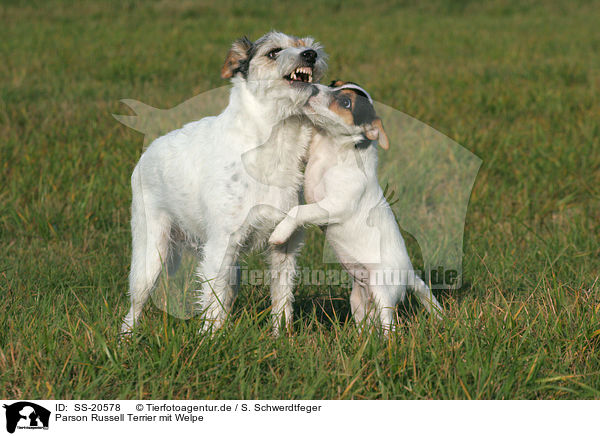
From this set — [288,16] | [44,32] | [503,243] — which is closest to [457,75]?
[503,243]

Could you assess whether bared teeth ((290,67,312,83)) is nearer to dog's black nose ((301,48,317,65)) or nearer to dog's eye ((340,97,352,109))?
dog's black nose ((301,48,317,65))

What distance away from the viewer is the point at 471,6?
2153 centimetres

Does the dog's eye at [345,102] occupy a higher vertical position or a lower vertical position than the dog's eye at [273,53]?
lower

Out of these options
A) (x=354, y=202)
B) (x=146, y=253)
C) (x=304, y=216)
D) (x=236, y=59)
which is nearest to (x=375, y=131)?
(x=354, y=202)

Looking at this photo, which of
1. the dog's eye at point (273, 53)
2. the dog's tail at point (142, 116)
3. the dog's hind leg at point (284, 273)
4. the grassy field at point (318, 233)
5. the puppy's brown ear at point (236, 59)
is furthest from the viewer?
the dog's tail at point (142, 116)

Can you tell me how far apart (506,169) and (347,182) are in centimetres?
396

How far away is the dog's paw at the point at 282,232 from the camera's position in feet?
12.7


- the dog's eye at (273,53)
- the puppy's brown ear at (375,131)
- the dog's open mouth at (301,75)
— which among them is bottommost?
the puppy's brown ear at (375,131)

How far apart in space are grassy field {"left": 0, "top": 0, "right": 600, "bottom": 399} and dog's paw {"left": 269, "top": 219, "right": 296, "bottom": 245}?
0.45 m

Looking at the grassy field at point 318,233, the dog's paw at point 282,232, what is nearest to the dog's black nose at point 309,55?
the dog's paw at point 282,232

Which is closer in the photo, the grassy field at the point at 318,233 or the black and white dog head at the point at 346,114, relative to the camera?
the grassy field at the point at 318,233

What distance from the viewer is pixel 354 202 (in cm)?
393

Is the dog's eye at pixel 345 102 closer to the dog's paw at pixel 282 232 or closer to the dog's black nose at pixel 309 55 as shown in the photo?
the dog's black nose at pixel 309 55
